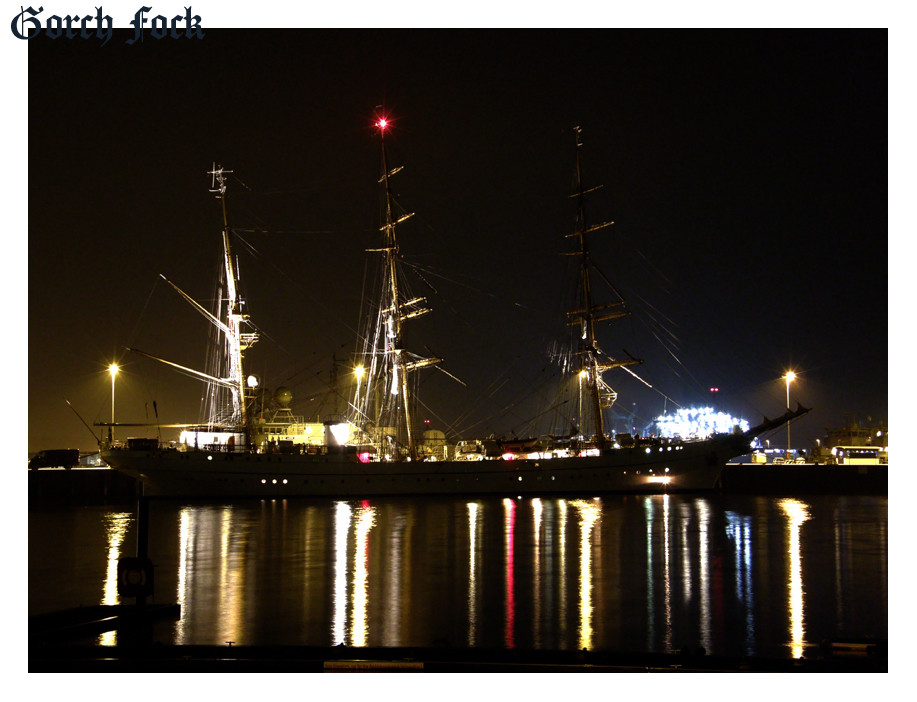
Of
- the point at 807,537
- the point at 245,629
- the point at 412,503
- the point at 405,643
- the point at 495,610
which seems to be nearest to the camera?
the point at 405,643

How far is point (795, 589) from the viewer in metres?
19.9

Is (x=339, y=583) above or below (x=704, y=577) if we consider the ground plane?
above

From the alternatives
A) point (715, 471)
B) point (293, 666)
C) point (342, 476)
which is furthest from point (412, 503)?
point (293, 666)

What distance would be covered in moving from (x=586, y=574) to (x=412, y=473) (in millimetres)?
37240

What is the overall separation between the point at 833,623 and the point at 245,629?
1048 centimetres

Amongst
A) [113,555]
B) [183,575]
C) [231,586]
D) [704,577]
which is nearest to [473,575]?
[704,577]

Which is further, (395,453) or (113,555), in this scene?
(395,453)

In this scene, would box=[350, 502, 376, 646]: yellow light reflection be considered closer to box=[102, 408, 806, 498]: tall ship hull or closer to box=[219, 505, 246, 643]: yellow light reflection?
box=[219, 505, 246, 643]: yellow light reflection

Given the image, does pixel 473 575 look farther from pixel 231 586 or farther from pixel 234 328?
pixel 234 328

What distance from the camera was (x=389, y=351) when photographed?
61.8 metres

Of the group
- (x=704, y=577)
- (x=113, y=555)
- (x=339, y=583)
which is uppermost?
(x=339, y=583)

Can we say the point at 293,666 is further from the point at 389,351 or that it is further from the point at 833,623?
the point at 389,351

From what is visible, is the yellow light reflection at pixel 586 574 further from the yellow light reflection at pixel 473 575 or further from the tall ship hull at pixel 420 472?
the tall ship hull at pixel 420 472

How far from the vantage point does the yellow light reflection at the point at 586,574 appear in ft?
51.1
